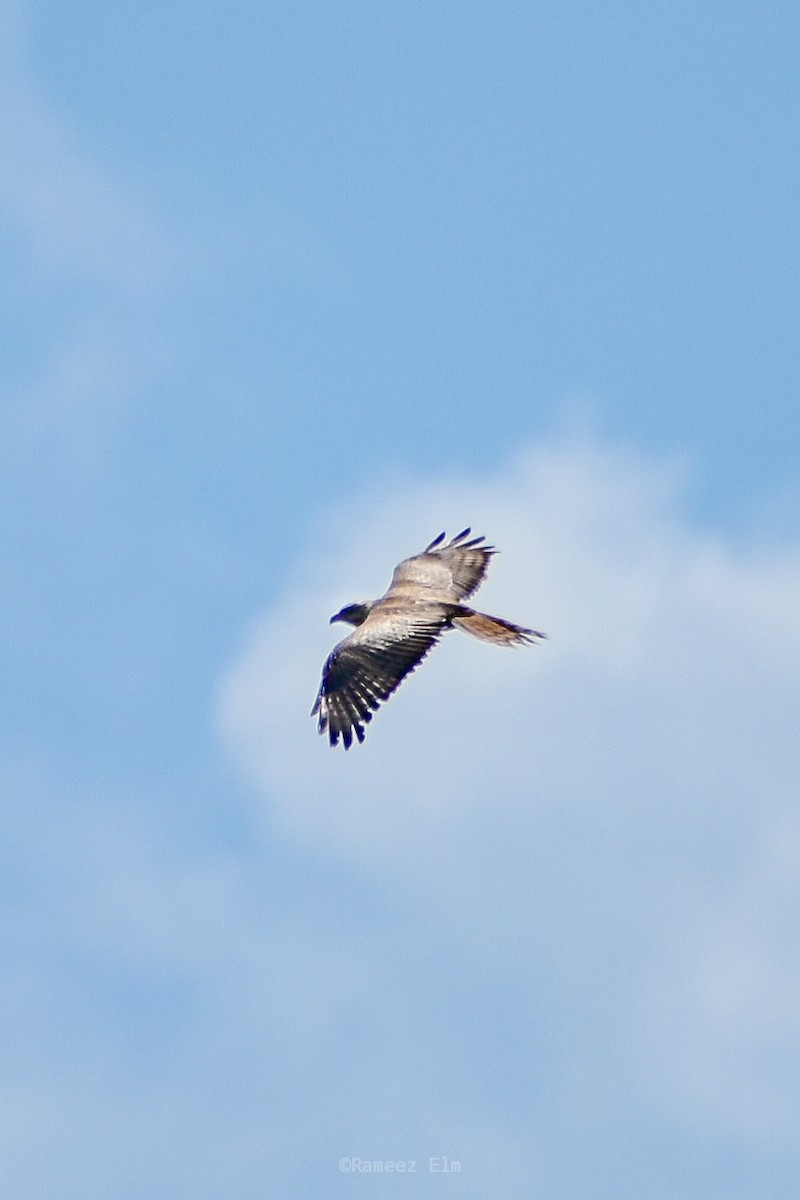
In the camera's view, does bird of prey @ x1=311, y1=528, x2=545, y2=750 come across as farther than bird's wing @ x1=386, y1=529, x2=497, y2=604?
No

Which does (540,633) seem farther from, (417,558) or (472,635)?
(417,558)

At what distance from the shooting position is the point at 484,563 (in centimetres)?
2552

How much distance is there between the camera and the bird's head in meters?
23.9

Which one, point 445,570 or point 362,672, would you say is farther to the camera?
point 445,570

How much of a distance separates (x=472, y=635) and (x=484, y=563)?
92.6 inches

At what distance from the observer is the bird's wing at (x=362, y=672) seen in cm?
2195

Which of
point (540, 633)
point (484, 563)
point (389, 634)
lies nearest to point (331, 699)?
point (389, 634)

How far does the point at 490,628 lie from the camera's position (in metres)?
23.2

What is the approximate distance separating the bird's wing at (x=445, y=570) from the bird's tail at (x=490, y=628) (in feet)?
2.74

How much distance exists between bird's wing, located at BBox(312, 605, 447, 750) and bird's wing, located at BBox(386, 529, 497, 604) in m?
1.69

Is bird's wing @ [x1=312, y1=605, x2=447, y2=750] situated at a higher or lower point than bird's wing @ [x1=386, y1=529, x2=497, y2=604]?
lower

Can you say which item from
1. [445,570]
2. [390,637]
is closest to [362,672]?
[390,637]

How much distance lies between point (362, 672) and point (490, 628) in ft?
5.73

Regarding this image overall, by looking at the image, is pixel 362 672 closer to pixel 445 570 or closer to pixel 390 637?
pixel 390 637
